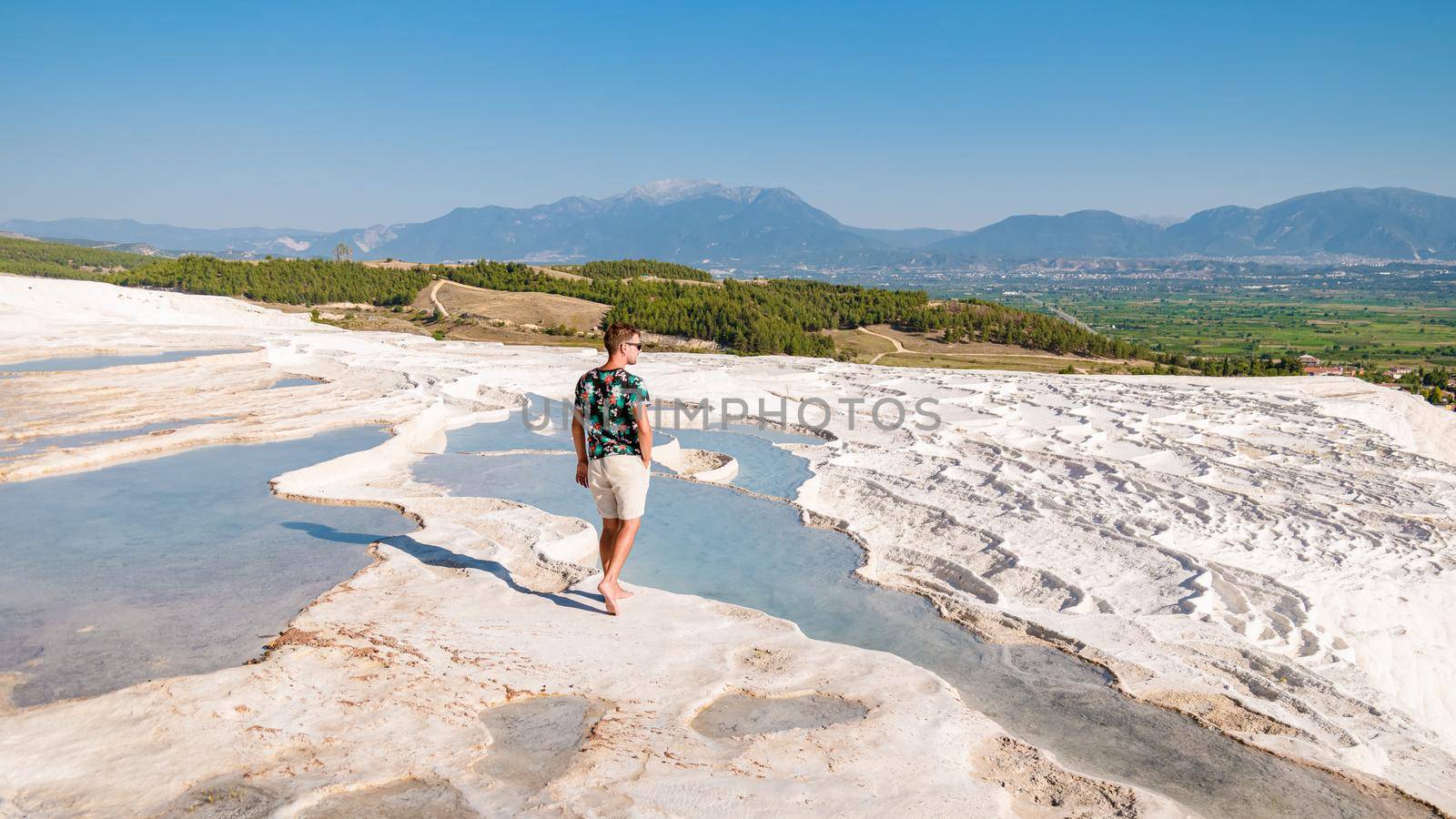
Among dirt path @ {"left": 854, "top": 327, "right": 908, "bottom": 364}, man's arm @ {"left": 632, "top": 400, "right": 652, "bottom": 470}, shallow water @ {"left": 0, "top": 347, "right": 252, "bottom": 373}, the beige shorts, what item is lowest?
dirt path @ {"left": 854, "top": 327, "right": 908, "bottom": 364}

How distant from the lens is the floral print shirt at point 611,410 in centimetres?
651

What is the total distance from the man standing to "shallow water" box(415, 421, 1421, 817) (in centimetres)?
221

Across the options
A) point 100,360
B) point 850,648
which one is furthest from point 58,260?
point 850,648

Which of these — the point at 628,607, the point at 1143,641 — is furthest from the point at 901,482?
the point at 628,607

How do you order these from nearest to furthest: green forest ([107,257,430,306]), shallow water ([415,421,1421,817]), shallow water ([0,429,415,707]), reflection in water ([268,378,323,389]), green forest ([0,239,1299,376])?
shallow water ([415,421,1421,817]), shallow water ([0,429,415,707]), reflection in water ([268,378,323,389]), green forest ([0,239,1299,376]), green forest ([107,257,430,306])

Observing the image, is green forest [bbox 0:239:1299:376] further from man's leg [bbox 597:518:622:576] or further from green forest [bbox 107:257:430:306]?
man's leg [bbox 597:518:622:576]

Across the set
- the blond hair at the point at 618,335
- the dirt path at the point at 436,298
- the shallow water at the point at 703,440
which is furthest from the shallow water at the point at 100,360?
the dirt path at the point at 436,298

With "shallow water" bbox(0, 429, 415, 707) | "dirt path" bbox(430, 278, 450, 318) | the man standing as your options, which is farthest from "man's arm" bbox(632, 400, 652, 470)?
"dirt path" bbox(430, 278, 450, 318)

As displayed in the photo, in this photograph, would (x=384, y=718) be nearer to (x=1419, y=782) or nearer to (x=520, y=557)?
(x=520, y=557)

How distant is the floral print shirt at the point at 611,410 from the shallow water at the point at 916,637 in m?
2.58

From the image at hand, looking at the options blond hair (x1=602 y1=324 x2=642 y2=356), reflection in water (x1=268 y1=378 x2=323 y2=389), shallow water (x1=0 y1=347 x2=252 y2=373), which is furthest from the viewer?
shallow water (x1=0 y1=347 x2=252 y2=373)

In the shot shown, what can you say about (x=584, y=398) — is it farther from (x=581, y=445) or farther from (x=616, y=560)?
(x=616, y=560)

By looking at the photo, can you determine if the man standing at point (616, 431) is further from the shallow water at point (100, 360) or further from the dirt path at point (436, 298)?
the dirt path at point (436, 298)

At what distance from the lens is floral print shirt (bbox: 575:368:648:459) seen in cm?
651
